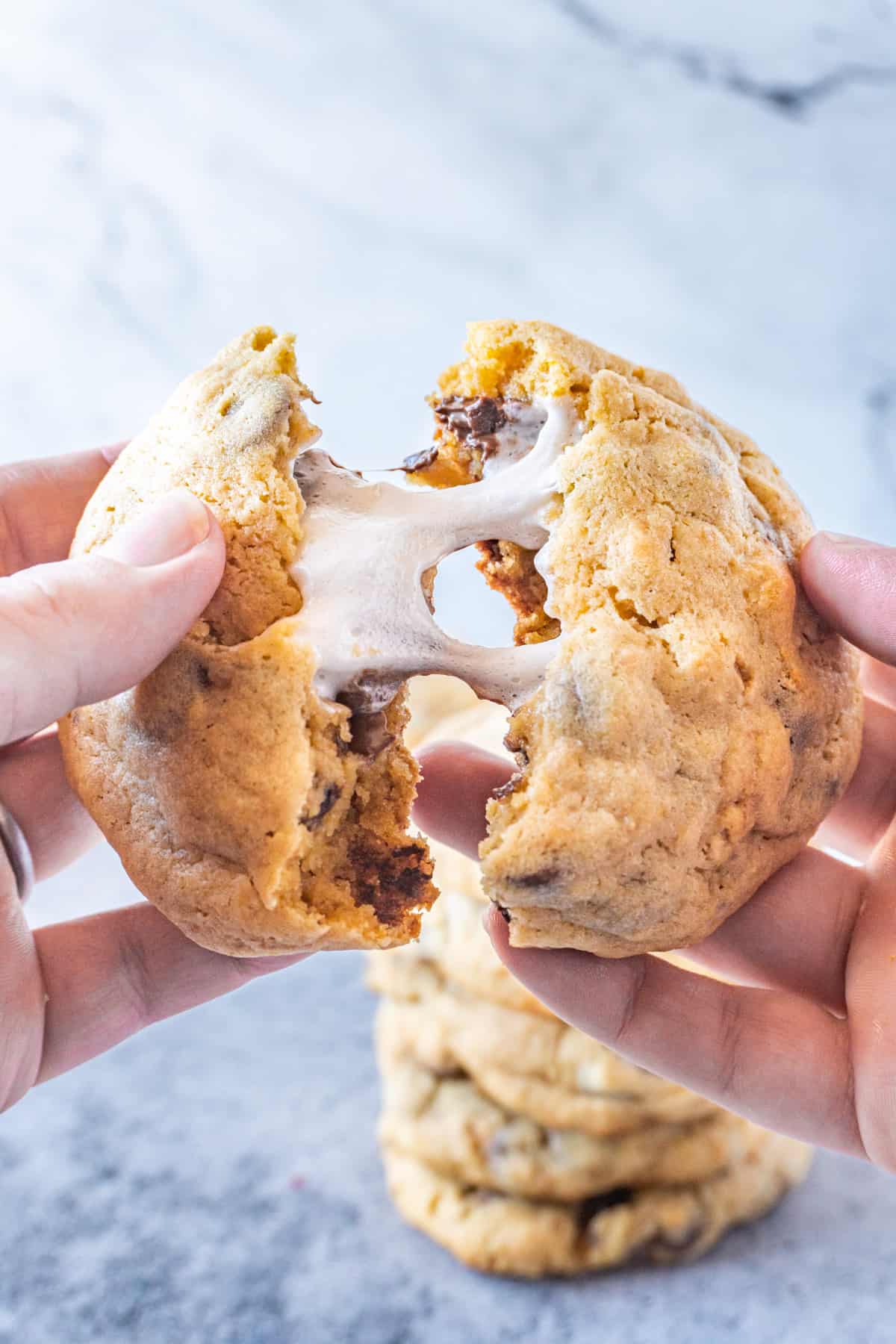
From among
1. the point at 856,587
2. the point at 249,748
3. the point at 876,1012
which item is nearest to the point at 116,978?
the point at 249,748

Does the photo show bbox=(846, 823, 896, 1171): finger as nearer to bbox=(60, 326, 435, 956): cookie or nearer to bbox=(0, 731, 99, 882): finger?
bbox=(60, 326, 435, 956): cookie

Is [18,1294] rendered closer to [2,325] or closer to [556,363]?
[556,363]

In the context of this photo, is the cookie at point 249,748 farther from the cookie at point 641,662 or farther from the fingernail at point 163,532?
the cookie at point 641,662

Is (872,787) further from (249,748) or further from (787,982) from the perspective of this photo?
(249,748)

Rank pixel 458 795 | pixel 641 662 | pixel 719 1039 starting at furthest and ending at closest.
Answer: pixel 458 795 < pixel 719 1039 < pixel 641 662

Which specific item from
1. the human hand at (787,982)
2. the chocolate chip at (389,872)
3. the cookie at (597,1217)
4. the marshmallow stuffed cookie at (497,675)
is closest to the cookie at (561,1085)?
the cookie at (597,1217)

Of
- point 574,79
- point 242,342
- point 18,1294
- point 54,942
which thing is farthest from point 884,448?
point 18,1294

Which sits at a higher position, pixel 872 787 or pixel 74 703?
pixel 74 703
